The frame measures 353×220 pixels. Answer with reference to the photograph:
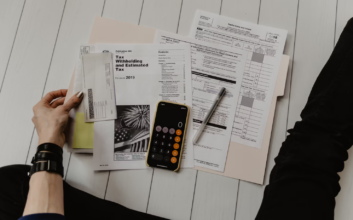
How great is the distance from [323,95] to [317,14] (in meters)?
0.24

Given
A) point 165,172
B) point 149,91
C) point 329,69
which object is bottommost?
point 165,172

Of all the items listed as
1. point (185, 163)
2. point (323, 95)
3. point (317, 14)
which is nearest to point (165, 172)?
point (185, 163)

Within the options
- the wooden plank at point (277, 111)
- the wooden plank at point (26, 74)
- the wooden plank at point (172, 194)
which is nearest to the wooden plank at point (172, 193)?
the wooden plank at point (172, 194)

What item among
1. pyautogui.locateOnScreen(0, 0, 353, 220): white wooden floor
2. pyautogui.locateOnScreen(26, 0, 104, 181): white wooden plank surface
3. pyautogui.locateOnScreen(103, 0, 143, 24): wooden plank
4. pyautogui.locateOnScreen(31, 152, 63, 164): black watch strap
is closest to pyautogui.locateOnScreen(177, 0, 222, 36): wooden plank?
pyautogui.locateOnScreen(0, 0, 353, 220): white wooden floor

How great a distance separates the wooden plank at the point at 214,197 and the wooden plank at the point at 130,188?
0.12 metres

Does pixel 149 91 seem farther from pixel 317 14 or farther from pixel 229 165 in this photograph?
pixel 317 14

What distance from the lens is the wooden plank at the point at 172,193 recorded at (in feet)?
2.20

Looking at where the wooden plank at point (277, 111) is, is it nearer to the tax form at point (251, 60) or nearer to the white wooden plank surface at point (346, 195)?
the tax form at point (251, 60)

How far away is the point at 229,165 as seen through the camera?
2.23 feet

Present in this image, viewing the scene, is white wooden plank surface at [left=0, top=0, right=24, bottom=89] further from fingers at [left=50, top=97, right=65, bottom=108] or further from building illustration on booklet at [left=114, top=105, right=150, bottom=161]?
building illustration on booklet at [left=114, top=105, right=150, bottom=161]

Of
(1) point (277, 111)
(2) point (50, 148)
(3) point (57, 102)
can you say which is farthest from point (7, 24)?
(1) point (277, 111)

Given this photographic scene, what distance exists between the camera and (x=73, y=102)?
2.21ft

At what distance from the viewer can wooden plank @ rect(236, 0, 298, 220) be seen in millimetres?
671

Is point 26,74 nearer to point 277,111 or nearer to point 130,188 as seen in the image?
point 130,188
